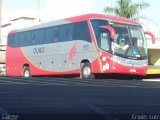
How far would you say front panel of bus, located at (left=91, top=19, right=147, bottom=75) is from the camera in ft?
66.8

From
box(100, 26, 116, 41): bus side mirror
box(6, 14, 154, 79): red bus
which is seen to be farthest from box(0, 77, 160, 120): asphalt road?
box(6, 14, 154, 79): red bus

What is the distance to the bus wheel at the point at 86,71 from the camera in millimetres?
20859

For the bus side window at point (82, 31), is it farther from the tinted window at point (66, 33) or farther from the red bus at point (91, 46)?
the tinted window at point (66, 33)

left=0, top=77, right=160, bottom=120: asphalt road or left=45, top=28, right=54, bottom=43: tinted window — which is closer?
left=0, top=77, right=160, bottom=120: asphalt road

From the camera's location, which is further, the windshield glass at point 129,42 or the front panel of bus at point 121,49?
the windshield glass at point 129,42

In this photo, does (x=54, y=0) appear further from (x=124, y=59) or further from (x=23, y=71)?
(x=124, y=59)

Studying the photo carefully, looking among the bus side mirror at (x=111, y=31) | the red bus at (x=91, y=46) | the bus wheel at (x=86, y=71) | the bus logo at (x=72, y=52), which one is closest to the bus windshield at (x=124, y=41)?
the red bus at (x=91, y=46)

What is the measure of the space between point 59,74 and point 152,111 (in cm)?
2014

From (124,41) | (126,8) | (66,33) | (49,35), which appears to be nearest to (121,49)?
(124,41)

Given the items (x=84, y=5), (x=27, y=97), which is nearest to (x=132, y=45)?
(x=27, y=97)

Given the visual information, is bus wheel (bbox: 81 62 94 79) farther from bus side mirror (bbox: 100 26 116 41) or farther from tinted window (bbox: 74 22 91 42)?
bus side mirror (bbox: 100 26 116 41)

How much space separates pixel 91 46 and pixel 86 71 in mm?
1133

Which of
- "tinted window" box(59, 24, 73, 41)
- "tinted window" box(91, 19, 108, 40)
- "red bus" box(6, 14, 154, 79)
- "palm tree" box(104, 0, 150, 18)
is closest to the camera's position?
"tinted window" box(91, 19, 108, 40)

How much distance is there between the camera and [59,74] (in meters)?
23.1
